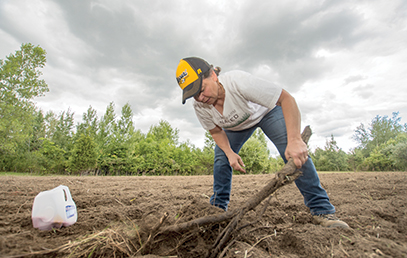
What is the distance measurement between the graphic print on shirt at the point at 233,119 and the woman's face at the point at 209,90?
0.24 metres

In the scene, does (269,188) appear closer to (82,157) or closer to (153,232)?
(153,232)

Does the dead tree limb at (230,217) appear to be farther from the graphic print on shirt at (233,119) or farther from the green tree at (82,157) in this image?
the green tree at (82,157)

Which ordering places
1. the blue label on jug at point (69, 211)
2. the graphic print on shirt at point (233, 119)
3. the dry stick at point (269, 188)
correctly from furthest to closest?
the graphic print on shirt at point (233, 119)
the blue label on jug at point (69, 211)
the dry stick at point (269, 188)

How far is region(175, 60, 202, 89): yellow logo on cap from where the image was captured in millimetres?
1841

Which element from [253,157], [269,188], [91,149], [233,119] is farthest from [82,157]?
[269,188]

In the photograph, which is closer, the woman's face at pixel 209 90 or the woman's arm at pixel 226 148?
the woman's face at pixel 209 90

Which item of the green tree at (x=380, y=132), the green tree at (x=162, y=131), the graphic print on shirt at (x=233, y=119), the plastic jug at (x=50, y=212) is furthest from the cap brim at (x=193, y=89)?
the green tree at (x=380, y=132)

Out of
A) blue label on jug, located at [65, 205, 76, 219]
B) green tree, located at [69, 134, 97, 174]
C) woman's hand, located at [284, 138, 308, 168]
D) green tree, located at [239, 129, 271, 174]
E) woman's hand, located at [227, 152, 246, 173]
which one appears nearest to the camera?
woman's hand, located at [284, 138, 308, 168]

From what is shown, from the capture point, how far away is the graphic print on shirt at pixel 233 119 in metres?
1.99

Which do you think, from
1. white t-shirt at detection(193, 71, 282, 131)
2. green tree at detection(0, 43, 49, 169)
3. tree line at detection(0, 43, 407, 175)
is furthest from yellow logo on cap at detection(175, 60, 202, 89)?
green tree at detection(0, 43, 49, 169)

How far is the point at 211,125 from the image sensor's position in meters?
2.33

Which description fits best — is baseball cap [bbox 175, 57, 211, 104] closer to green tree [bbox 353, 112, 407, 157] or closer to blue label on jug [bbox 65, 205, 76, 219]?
blue label on jug [bbox 65, 205, 76, 219]

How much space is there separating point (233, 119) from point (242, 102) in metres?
0.22

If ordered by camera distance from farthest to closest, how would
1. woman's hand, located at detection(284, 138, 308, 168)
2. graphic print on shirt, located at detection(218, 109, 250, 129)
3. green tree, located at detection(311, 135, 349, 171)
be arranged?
1. green tree, located at detection(311, 135, 349, 171)
2. graphic print on shirt, located at detection(218, 109, 250, 129)
3. woman's hand, located at detection(284, 138, 308, 168)
